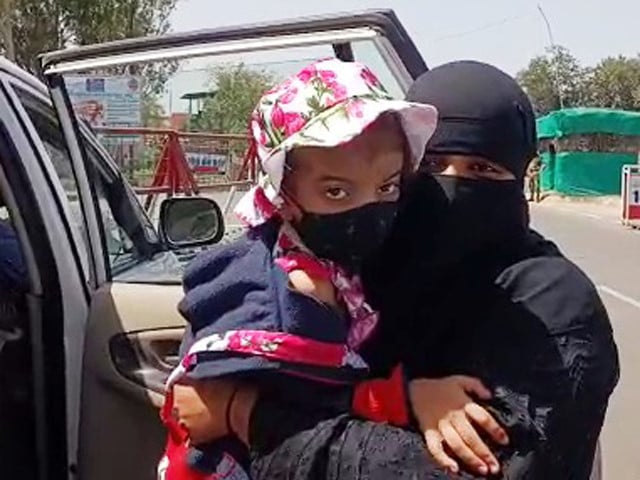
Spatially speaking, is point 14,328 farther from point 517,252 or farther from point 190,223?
point 517,252

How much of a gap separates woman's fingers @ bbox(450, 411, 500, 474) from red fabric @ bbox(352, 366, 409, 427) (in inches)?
3.4

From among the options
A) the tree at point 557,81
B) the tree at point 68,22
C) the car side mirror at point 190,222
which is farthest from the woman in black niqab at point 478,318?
the tree at point 557,81

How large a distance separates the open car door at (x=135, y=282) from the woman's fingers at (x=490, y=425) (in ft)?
3.42

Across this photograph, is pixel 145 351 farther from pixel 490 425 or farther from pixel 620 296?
pixel 620 296

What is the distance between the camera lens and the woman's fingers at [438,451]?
1553 millimetres

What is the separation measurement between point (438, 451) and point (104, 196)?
6.26 ft

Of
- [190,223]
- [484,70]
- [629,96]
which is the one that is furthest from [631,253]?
[629,96]

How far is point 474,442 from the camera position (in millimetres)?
1548

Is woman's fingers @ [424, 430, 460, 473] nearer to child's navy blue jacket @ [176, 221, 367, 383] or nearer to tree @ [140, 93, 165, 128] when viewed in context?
child's navy blue jacket @ [176, 221, 367, 383]

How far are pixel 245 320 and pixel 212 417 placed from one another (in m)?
0.16

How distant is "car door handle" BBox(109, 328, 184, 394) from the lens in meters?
2.78

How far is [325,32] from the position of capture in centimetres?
252

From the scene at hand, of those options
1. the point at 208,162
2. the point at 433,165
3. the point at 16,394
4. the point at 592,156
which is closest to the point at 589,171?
the point at 592,156

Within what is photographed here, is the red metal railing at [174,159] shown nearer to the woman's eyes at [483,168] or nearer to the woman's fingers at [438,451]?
the woman's eyes at [483,168]
